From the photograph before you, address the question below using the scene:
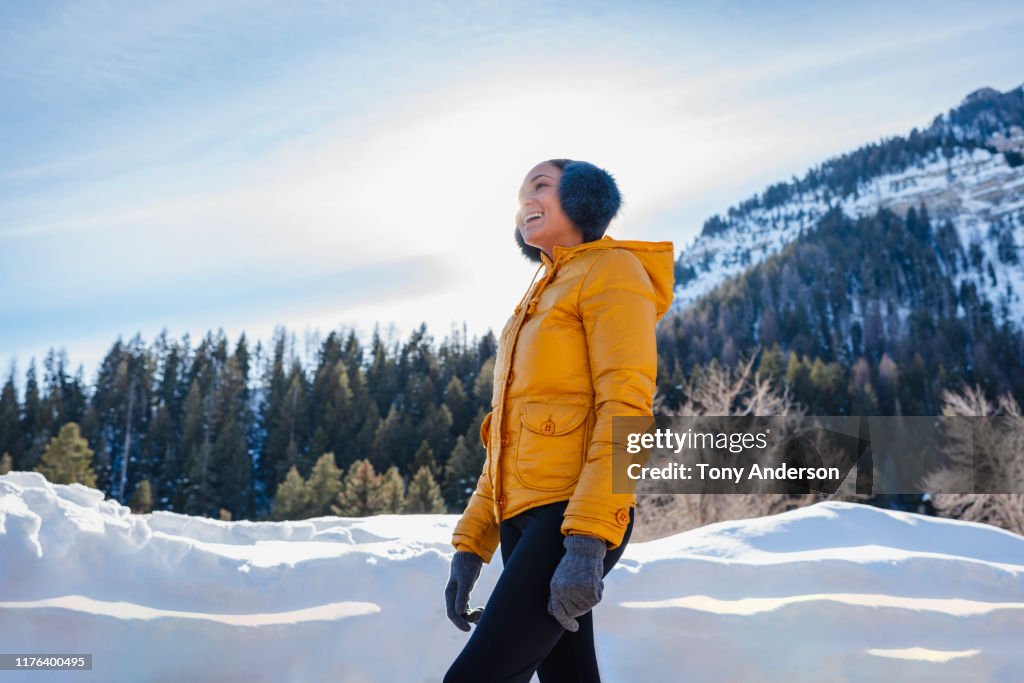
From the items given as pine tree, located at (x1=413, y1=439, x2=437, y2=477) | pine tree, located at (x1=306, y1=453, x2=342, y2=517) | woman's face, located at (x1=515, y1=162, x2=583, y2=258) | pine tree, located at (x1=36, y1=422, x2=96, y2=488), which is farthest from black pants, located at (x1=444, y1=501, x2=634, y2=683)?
pine tree, located at (x1=36, y1=422, x2=96, y2=488)

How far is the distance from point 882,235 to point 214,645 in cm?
12779

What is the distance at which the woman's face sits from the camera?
77.5 inches

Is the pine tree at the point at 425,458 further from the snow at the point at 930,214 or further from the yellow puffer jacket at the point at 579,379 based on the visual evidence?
the snow at the point at 930,214

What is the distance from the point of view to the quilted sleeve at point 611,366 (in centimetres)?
148

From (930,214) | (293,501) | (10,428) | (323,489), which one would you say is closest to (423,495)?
(323,489)

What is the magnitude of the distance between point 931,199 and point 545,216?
549 ft

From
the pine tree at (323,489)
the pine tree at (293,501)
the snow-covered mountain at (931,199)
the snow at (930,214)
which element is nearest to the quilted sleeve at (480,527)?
the pine tree at (293,501)

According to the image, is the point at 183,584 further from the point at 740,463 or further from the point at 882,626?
the point at 882,626

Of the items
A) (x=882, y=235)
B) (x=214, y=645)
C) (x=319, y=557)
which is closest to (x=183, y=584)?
(x=214, y=645)

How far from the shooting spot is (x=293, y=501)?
1629 inches

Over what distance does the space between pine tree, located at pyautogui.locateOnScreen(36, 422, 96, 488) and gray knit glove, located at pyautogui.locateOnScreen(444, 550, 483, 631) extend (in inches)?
1816

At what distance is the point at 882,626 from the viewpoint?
332cm

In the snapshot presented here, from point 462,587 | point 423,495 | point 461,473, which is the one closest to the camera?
point 462,587

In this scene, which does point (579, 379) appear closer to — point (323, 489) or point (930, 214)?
point (323, 489)
